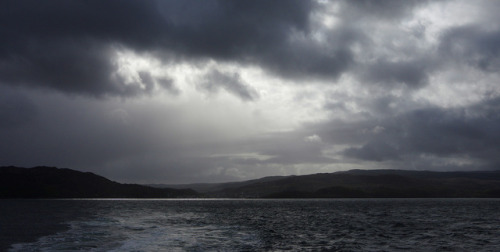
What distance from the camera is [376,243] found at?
178ft

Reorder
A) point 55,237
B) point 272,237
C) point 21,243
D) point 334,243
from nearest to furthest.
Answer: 1. point 21,243
2. point 334,243
3. point 55,237
4. point 272,237

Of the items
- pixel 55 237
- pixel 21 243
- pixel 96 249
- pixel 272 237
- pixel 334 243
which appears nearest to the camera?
pixel 96 249

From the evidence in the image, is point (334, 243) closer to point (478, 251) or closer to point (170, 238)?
point (478, 251)

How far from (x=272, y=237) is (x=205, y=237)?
978 cm

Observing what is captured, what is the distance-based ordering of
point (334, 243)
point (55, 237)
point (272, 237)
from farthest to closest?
point (272, 237) → point (55, 237) → point (334, 243)

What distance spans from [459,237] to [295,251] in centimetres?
2875

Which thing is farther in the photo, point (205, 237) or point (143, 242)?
point (205, 237)

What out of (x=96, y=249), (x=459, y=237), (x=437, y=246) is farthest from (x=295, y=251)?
(x=459, y=237)

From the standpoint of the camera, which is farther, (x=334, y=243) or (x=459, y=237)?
(x=459, y=237)

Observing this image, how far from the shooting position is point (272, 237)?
6234 centimetres

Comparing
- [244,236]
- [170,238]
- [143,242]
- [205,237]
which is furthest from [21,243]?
[244,236]

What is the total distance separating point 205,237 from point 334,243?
1819cm

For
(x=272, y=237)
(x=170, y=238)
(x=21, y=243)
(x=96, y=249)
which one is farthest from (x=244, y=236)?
(x=21, y=243)

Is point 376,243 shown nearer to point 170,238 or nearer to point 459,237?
point 459,237
